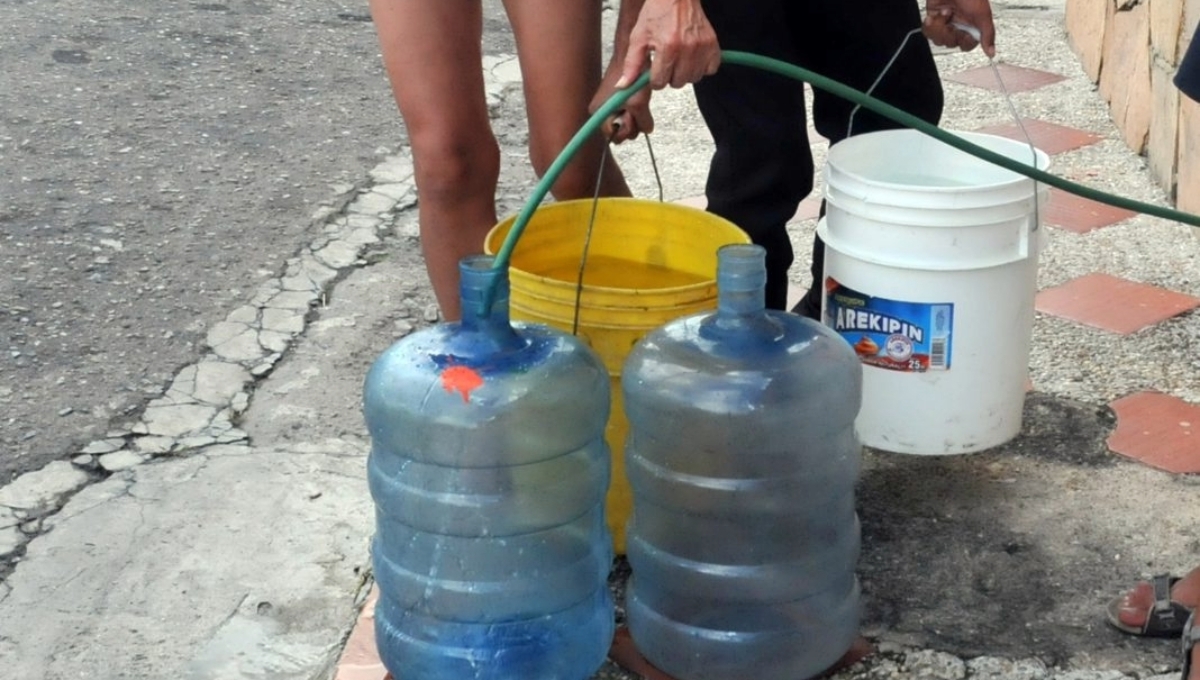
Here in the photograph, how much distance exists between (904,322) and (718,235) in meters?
0.35

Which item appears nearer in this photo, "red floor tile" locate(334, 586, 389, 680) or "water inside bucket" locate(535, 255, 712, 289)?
"red floor tile" locate(334, 586, 389, 680)

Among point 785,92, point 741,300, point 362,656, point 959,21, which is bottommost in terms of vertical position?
point 362,656

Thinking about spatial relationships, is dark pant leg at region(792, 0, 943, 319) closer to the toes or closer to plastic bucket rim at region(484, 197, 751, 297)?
plastic bucket rim at region(484, 197, 751, 297)

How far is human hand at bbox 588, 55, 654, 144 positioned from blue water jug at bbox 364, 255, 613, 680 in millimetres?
336

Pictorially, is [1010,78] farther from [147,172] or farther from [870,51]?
[147,172]

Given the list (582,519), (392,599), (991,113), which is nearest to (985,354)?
(582,519)

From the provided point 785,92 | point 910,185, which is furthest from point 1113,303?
point 785,92

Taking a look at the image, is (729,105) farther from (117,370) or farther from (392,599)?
(117,370)

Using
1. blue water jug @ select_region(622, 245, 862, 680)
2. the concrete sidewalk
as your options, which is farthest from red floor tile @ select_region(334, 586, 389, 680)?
blue water jug @ select_region(622, 245, 862, 680)

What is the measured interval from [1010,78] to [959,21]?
258 centimetres

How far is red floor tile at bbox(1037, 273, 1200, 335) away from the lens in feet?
10.2

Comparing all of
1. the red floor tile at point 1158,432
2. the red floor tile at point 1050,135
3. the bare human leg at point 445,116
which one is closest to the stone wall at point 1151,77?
the red floor tile at point 1050,135

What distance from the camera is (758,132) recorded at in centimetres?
255

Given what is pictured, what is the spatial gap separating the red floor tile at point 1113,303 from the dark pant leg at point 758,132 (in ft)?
2.70
